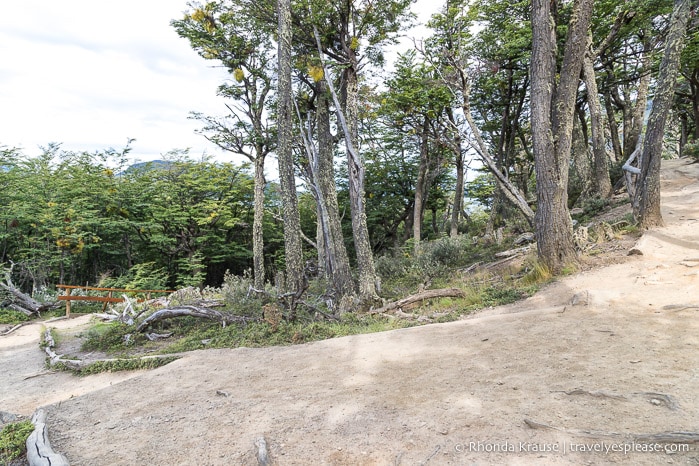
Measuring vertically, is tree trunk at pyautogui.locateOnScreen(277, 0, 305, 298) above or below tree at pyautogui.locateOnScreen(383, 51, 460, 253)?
below

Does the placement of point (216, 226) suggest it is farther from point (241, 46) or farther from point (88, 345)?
point (88, 345)

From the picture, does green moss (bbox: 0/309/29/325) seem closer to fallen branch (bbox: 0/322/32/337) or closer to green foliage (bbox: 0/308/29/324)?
green foliage (bbox: 0/308/29/324)

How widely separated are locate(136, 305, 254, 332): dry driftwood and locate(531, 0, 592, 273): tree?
6168mm

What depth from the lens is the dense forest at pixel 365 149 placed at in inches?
313

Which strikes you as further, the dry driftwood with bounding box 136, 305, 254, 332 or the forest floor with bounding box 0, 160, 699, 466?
the dry driftwood with bounding box 136, 305, 254, 332

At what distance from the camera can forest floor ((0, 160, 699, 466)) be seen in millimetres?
2424

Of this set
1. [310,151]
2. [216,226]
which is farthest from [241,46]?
[216,226]

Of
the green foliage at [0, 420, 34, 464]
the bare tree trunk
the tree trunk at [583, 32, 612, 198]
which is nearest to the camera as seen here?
the green foliage at [0, 420, 34, 464]

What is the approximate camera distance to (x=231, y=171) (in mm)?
21531

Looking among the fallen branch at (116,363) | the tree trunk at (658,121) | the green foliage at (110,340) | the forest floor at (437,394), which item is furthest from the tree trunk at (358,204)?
the tree trunk at (658,121)

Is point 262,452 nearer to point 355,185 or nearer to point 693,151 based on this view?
point 355,185

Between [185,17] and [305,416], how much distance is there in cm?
1557

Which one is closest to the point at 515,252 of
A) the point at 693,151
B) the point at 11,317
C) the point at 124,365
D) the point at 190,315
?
the point at 693,151

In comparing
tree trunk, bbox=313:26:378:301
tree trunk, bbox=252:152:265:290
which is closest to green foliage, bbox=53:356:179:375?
tree trunk, bbox=313:26:378:301
